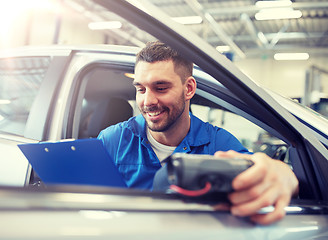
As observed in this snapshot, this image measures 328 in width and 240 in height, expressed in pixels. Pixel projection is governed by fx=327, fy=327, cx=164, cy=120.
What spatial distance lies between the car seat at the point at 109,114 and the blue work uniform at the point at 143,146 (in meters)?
0.54

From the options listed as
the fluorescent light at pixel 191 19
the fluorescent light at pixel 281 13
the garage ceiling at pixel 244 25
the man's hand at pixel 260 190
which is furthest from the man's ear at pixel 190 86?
the fluorescent light at pixel 191 19

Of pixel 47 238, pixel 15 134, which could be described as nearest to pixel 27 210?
pixel 47 238

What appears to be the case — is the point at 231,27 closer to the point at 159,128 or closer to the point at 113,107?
the point at 113,107

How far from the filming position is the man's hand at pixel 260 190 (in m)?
0.71

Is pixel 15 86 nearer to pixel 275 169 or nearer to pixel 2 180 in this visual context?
pixel 2 180

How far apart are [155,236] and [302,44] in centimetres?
1721

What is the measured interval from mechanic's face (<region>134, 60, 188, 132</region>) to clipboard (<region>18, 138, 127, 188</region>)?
0.57 metres

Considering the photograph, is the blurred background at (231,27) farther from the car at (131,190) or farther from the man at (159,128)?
the car at (131,190)

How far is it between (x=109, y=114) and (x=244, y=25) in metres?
12.8

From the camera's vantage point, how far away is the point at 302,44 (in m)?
16.0

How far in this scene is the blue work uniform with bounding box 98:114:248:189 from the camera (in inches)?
62.9

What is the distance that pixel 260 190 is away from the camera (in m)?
0.72

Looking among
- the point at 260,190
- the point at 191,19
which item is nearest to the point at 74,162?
the point at 260,190

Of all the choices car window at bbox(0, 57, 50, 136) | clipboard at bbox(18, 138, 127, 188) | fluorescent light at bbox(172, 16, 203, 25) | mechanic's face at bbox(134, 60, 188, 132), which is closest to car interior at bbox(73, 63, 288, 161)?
car window at bbox(0, 57, 50, 136)
